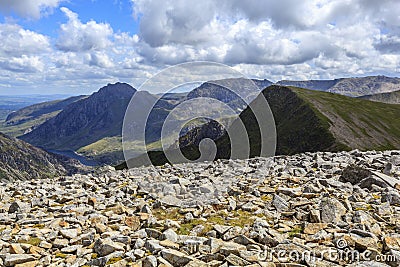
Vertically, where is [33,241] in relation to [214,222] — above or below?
below

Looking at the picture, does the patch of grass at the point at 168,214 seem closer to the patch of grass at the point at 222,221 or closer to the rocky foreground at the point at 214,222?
the rocky foreground at the point at 214,222

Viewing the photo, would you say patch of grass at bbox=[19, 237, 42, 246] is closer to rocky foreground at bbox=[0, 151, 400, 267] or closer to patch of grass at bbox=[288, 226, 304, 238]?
rocky foreground at bbox=[0, 151, 400, 267]

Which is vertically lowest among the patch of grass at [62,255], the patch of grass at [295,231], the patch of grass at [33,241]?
the patch of grass at [33,241]

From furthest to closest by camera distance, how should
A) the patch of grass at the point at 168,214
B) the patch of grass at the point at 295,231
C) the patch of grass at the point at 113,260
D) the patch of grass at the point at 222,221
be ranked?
the patch of grass at the point at 168,214 < the patch of grass at the point at 222,221 < the patch of grass at the point at 295,231 < the patch of grass at the point at 113,260

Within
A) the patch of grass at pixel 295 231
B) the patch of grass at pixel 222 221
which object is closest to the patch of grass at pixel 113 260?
the patch of grass at pixel 222 221

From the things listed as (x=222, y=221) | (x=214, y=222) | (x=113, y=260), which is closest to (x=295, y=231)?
(x=222, y=221)

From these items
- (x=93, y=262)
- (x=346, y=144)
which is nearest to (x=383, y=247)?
(x=93, y=262)

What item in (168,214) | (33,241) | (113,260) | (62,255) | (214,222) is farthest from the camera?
(168,214)

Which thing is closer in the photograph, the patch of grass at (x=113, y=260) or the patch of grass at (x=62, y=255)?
the patch of grass at (x=113, y=260)

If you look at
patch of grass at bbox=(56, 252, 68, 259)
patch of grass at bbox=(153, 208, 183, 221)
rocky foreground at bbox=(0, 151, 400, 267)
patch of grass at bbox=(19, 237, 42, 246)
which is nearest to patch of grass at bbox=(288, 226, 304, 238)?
rocky foreground at bbox=(0, 151, 400, 267)

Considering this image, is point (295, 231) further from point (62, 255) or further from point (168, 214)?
point (62, 255)
